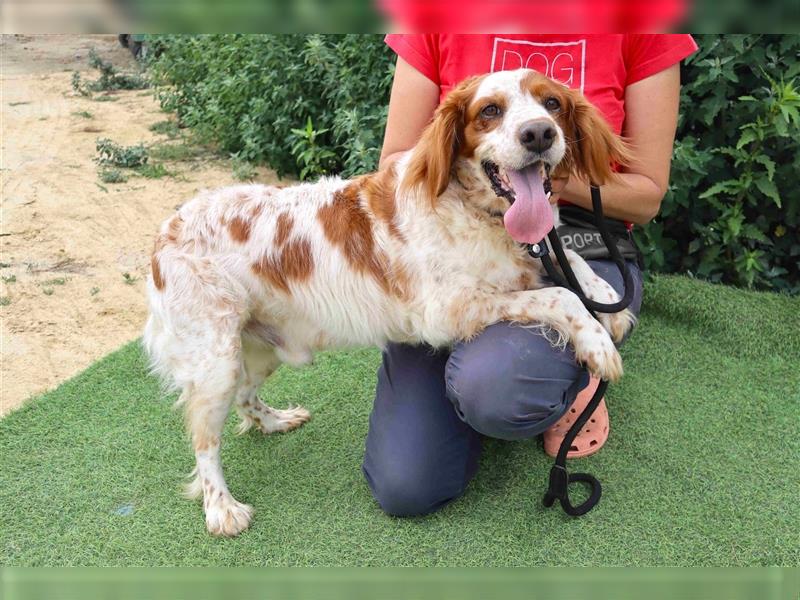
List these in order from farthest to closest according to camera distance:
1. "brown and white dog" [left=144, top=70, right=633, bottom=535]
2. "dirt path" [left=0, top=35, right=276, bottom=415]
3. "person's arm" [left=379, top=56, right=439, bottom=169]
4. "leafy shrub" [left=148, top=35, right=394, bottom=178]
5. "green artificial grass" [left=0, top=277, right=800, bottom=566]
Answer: "leafy shrub" [left=148, top=35, right=394, bottom=178] < "dirt path" [left=0, top=35, right=276, bottom=415] < "person's arm" [left=379, top=56, right=439, bottom=169] < "green artificial grass" [left=0, top=277, right=800, bottom=566] < "brown and white dog" [left=144, top=70, right=633, bottom=535]

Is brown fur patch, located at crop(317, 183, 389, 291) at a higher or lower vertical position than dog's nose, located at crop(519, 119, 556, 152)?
lower

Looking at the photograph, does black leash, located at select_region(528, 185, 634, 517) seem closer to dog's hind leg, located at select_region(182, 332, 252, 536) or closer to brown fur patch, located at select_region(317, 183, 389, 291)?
brown fur patch, located at select_region(317, 183, 389, 291)

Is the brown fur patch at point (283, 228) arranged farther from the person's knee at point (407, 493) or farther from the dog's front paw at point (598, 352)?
the dog's front paw at point (598, 352)

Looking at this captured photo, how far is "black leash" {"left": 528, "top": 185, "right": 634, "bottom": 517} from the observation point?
2.42 meters

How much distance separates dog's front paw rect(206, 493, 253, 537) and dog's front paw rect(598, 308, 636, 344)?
1465mm

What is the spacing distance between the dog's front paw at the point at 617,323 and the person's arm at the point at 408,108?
0.97 m

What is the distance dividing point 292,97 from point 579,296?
13.1ft

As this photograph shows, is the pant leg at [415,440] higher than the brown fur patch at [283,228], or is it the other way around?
the brown fur patch at [283,228]

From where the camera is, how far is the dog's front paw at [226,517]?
260 cm

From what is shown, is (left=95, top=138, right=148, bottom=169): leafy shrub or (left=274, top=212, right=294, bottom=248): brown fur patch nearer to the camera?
(left=274, top=212, right=294, bottom=248): brown fur patch

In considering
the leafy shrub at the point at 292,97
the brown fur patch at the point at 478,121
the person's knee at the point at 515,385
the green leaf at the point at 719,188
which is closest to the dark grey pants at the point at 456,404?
the person's knee at the point at 515,385

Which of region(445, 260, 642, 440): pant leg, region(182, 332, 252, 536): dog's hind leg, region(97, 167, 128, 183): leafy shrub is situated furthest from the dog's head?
region(97, 167, 128, 183): leafy shrub

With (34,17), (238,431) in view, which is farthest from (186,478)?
(34,17)

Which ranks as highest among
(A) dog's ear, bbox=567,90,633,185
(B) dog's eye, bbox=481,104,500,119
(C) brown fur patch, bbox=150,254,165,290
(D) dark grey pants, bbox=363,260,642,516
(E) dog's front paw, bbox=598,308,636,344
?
(B) dog's eye, bbox=481,104,500,119
